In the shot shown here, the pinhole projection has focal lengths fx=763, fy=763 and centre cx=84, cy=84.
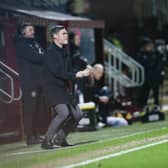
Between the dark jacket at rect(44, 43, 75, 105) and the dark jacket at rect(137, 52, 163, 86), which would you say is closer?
the dark jacket at rect(44, 43, 75, 105)

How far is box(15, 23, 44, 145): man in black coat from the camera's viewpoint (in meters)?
12.9

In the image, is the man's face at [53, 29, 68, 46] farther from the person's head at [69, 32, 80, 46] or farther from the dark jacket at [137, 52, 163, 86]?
the dark jacket at [137, 52, 163, 86]

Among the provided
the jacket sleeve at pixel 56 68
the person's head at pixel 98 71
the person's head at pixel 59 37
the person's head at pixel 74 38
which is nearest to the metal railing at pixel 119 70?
the person's head at pixel 98 71

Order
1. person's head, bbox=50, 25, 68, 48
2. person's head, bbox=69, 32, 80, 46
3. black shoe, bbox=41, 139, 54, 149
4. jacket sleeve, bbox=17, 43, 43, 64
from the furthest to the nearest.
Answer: person's head, bbox=69, 32, 80, 46 < jacket sleeve, bbox=17, 43, 43, 64 < person's head, bbox=50, 25, 68, 48 < black shoe, bbox=41, 139, 54, 149

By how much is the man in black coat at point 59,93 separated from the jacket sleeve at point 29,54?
710mm

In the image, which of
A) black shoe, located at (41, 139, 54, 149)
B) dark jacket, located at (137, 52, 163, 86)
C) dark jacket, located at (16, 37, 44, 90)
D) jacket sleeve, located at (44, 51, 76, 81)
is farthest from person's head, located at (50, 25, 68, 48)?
dark jacket, located at (137, 52, 163, 86)

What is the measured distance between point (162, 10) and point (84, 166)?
16.3 meters

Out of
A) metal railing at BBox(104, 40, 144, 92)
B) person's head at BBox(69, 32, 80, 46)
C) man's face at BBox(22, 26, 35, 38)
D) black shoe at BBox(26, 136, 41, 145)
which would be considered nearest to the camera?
man's face at BBox(22, 26, 35, 38)

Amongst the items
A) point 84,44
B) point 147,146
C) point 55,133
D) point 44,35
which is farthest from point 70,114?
point 84,44

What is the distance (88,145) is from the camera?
469 inches

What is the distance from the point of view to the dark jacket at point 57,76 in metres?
11.8

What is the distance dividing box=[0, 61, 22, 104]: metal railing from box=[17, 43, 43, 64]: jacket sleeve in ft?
1.42

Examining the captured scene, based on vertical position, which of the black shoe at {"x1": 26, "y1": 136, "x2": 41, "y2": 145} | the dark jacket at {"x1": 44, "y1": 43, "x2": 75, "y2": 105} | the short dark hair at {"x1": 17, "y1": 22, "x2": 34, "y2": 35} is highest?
the short dark hair at {"x1": 17, "y1": 22, "x2": 34, "y2": 35}

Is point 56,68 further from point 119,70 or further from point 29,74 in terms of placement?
point 119,70
